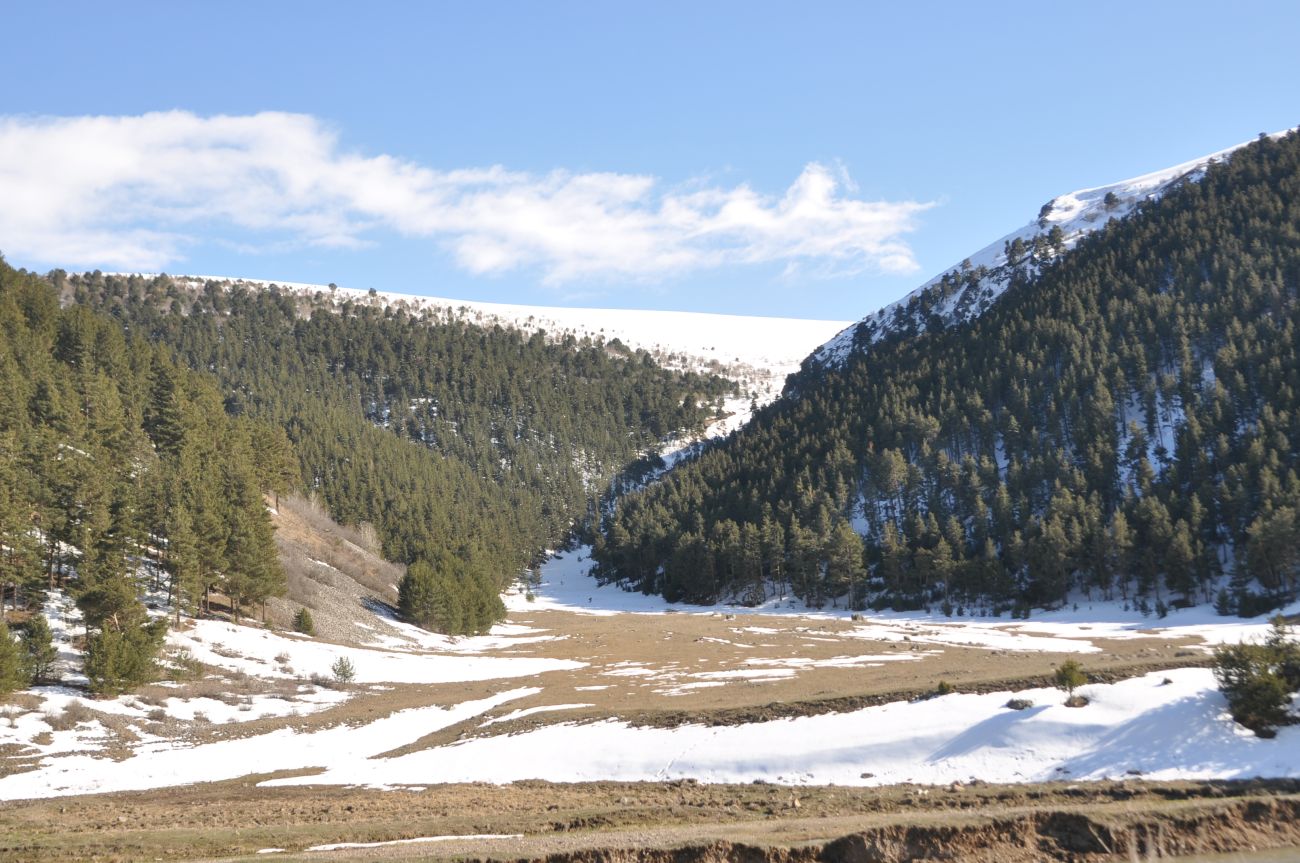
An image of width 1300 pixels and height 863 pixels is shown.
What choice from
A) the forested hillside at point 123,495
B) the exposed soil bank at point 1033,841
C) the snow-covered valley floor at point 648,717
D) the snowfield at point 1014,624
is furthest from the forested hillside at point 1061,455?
the exposed soil bank at point 1033,841

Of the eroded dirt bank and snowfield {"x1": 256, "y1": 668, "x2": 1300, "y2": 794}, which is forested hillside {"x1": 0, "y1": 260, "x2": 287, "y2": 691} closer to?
snowfield {"x1": 256, "y1": 668, "x2": 1300, "y2": 794}

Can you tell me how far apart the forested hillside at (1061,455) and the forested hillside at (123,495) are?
231 feet

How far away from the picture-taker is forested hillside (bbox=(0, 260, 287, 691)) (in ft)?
139

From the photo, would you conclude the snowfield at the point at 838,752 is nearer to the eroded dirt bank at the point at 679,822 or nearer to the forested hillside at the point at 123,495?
the eroded dirt bank at the point at 679,822

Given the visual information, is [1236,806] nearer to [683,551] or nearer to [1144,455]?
[1144,455]

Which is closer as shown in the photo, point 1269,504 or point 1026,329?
point 1269,504

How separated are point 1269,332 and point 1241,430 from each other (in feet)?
72.3

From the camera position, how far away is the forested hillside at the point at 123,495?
42.4 metres

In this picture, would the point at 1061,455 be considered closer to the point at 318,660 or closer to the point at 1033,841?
the point at 318,660

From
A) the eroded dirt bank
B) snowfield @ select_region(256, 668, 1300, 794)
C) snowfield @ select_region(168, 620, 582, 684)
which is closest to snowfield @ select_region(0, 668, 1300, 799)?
snowfield @ select_region(256, 668, 1300, 794)

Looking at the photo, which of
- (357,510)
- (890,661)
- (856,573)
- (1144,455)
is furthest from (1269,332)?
(357,510)

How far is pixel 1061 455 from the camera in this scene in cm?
10425

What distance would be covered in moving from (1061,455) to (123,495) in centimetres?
10578

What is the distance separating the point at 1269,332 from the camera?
4306 inches
